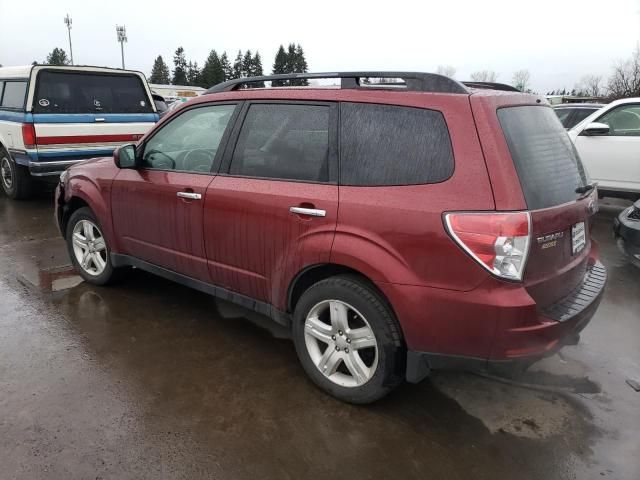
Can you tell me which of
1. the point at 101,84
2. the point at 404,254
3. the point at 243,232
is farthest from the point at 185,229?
the point at 101,84

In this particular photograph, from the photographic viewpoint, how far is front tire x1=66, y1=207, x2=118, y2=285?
4.46 metres

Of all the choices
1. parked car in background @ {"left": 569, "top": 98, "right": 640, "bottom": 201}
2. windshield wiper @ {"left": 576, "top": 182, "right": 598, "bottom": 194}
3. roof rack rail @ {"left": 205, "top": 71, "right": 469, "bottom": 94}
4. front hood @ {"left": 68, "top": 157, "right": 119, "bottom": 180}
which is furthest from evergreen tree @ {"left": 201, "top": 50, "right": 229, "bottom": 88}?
windshield wiper @ {"left": 576, "top": 182, "right": 598, "bottom": 194}

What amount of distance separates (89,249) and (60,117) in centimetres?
387

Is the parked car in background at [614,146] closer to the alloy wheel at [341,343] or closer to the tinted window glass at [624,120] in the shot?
the tinted window glass at [624,120]

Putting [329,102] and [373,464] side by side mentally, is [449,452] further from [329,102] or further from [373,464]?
[329,102]

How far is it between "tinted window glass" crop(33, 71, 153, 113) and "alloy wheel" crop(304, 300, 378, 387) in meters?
6.30

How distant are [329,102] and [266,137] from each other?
50 centimetres

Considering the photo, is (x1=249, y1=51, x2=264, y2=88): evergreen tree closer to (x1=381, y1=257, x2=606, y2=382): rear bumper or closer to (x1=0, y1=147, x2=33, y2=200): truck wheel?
(x1=0, y1=147, x2=33, y2=200): truck wheel

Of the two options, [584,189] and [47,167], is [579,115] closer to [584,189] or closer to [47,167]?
[584,189]

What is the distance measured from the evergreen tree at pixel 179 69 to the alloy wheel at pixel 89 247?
85.2 metres

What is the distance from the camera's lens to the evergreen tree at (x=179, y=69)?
85250 millimetres

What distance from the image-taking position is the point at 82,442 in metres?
2.59

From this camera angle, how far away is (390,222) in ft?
8.34

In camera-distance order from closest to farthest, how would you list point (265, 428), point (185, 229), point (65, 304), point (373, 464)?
point (373, 464)
point (265, 428)
point (185, 229)
point (65, 304)
